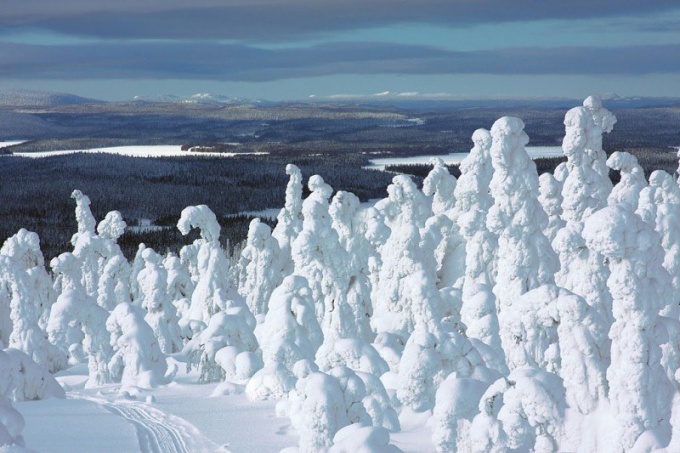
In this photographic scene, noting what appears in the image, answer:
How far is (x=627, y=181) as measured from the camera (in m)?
26.7

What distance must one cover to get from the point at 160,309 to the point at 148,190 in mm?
126294

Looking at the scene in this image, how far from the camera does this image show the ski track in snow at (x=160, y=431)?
52.4 ft

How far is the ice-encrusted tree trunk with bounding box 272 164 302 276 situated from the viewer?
3434 cm

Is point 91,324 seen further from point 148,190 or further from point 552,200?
point 148,190

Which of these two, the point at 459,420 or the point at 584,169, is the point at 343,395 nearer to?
the point at 459,420

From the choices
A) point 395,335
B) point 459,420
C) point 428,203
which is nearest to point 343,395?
point 459,420

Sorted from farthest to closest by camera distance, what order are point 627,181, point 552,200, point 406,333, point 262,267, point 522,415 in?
1. point 262,267
2. point 627,181
3. point 552,200
4. point 406,333
5. point 522,415

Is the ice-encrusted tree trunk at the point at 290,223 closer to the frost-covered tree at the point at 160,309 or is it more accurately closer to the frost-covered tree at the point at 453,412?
the frost-covered tree at the point at 160,309

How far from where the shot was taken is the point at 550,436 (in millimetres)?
12344

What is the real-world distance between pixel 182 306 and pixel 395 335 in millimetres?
15167

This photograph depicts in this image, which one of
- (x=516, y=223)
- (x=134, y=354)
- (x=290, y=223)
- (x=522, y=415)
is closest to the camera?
(x=522, y=415)

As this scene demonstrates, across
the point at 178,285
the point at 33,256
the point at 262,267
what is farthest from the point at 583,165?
the point at 33,256

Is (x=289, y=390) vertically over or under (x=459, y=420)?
under

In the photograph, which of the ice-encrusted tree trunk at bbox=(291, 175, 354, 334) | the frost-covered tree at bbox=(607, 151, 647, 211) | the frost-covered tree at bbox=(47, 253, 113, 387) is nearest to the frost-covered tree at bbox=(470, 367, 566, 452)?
the ice-encrusted tree trunk at bbox=(291, 175, 354, 334)
